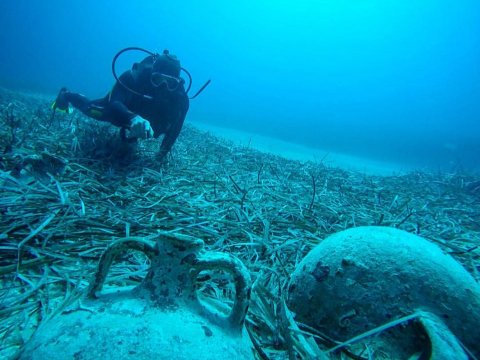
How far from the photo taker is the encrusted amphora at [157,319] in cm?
74

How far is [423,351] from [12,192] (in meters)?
3.02

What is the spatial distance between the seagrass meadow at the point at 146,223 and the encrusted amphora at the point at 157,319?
9 cm

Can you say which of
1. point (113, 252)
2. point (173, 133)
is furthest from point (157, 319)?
point (173, 133)

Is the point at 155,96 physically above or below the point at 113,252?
above

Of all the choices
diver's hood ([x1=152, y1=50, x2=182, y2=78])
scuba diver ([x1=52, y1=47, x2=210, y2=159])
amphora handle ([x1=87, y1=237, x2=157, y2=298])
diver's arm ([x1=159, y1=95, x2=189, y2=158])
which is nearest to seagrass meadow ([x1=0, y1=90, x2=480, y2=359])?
amphora handle ([x1=87, y1=237, x2=157, y2=298])

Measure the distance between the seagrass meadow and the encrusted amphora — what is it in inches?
3.4

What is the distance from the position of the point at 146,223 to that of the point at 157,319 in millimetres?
1484

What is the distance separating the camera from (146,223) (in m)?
2.24

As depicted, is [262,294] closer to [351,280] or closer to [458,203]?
[351,280]

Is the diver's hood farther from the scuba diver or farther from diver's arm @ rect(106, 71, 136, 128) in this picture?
diver's arm @ rect(106, 71, 136, 128)

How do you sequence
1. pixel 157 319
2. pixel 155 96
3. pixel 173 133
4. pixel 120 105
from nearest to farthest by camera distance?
pixel 157 319, pixel 120 105, pixel 155 96, pixel 173 133

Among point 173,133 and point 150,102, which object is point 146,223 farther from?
point 150,102

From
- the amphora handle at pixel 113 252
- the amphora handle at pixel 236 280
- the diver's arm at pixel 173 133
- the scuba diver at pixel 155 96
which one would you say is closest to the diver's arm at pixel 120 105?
the scuba diver at pixel 155 96

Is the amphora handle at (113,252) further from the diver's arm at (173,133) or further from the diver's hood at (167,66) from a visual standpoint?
the diver's hood at (167,66)
